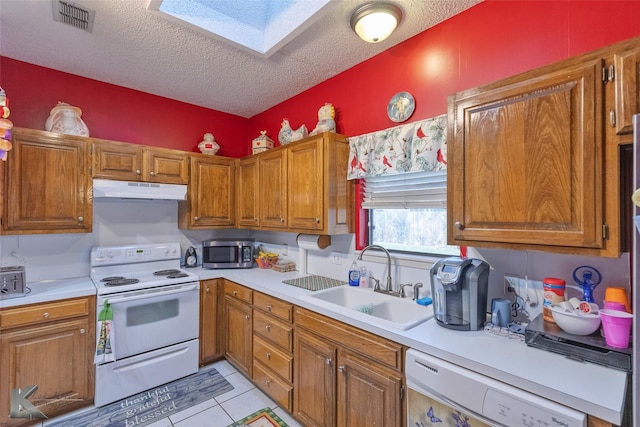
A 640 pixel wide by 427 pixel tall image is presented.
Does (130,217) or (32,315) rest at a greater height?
(130,217)

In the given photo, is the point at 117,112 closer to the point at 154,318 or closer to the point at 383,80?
the point at 154,318

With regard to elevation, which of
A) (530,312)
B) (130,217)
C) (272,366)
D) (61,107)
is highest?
(61,107)

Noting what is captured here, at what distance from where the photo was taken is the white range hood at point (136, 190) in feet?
8.14

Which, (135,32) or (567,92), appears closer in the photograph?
(567,92)

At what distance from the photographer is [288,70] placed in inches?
99.4

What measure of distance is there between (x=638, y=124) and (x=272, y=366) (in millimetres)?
2345

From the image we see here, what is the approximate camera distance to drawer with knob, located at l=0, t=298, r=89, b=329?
6.55ft

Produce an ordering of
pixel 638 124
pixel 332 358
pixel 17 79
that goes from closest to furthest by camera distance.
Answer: pixel 638 124
pixel 332 358
pixel 17 79

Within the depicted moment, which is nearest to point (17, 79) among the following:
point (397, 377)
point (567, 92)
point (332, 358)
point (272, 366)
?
point (272, 366)

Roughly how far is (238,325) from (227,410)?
64cm

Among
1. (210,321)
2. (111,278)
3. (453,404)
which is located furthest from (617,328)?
(111,278)

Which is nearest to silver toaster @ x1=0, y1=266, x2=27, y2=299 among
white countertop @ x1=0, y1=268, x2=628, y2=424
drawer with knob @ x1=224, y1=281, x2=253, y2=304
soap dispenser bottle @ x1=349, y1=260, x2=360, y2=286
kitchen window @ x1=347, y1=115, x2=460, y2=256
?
drawer with knob @ x1=224, y1=281, x2=253, y2=304

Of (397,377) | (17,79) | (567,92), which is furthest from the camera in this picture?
(17,79)

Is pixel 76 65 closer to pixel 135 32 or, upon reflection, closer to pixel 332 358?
pixel 135 32
